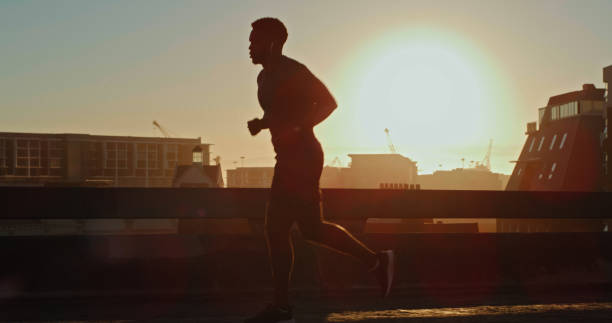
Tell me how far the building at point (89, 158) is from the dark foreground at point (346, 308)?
5329 inches

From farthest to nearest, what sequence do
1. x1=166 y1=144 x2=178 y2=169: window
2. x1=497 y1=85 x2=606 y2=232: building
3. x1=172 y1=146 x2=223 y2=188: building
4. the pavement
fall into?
x1=166 y1=144 x2=178 y2=169: window < x1=172 y1=146 x2=223 y2=188: building < x1=497 y1=85 x2=606 y2=232: building < the pavement

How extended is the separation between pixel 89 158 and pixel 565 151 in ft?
309

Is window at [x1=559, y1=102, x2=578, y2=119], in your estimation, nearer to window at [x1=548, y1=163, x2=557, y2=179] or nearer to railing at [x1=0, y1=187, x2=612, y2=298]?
window at [x1=548, y1=163, x2=557, y2=179]

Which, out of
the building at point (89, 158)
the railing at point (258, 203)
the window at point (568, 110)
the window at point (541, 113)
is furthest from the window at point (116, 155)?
the railing at point (258, 203)

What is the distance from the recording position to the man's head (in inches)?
196

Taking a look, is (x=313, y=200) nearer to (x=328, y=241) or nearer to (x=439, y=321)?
(x=328, y=241)

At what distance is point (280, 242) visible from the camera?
4.94 m

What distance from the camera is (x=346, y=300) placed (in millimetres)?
Answer: 5863

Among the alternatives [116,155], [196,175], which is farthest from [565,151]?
[116,155]

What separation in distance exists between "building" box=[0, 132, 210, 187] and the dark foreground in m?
135

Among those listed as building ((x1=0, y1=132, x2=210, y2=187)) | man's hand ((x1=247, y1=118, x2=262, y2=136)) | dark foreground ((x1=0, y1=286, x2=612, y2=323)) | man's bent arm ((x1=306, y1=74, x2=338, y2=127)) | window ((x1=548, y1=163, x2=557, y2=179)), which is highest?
building ((x1=0, y1=132, x2=210, y2=187))

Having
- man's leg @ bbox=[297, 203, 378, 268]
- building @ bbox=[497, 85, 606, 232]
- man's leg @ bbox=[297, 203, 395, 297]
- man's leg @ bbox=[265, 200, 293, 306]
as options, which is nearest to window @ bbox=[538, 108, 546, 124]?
building @ bbox=[497, 85, 606, 232]

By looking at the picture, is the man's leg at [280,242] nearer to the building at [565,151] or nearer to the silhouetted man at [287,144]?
the silhouetted man at [287,144]

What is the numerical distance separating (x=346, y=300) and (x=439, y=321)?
1.11m
